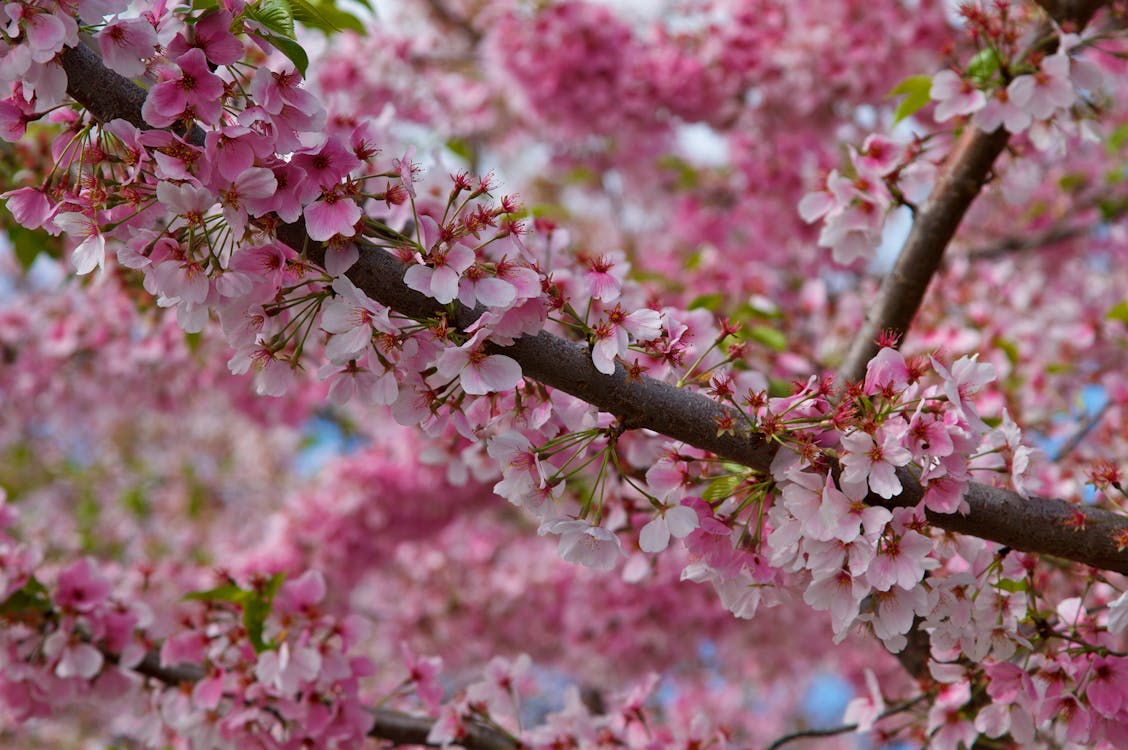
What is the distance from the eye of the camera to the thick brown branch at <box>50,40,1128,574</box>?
152 cm

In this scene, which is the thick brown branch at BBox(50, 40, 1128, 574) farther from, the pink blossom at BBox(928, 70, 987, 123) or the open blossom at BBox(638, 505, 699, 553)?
the pink blossom at BBox(928, 70, 987, 123)

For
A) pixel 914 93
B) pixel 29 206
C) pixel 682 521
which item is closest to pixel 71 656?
pixel 29 206

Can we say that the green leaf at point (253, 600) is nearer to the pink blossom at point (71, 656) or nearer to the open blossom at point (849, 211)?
the pink blossom at point (71, 656)

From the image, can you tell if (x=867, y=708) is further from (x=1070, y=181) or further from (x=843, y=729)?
(x=1070, y=181)

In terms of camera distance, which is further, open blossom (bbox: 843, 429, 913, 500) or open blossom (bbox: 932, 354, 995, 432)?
open blossom (bbox: 932, 354, 995, 432)

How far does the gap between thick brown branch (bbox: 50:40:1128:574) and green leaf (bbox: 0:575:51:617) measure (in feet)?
4.69

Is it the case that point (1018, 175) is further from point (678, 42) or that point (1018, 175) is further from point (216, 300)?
point (678, 42)

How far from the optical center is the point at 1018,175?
2.69 meters

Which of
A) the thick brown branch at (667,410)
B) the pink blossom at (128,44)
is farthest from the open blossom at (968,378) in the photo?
the pink blossom at (128,44)

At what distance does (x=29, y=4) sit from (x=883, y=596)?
64.0 inches

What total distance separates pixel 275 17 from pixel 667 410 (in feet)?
2.93

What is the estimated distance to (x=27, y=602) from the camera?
2.38m

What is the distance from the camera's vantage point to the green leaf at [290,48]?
150 cm

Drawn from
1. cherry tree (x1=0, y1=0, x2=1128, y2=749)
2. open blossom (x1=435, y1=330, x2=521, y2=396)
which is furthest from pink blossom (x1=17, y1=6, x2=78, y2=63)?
open blossom (x1=435, y1=330, x2=521, y2=396)
